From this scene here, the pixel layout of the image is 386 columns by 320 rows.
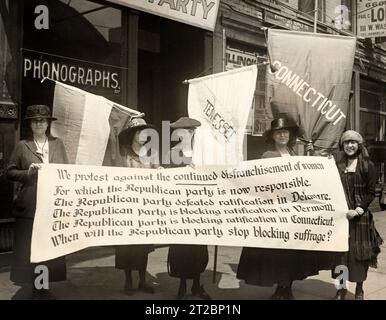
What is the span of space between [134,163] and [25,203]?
1135mm

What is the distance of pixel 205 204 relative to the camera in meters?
4.36

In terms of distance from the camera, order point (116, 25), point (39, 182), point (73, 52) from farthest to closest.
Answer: point (116, 25) → point (73, 52) → point (39, 182)

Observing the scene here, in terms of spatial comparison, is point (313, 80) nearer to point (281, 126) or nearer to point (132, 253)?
point (281, 126)

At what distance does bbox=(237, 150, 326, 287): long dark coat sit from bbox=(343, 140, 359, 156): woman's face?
0.69 metres

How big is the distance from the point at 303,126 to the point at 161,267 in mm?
2624

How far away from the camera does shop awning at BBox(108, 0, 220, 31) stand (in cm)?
723

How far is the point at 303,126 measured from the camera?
241 inches

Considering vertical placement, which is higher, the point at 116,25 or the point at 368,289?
the point at 116,25

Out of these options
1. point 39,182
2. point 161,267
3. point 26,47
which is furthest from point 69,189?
point 26,47

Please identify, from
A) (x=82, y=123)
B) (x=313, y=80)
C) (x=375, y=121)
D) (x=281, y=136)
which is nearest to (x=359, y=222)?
(x=281, y=136)

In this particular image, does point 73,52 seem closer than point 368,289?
No

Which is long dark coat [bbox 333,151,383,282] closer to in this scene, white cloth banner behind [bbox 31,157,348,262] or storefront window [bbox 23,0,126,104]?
white cloth banner behind [bbox 31,157,348,262]

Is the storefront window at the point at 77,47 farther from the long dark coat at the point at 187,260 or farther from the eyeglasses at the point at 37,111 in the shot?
the long dark coat at the point at 187,260
